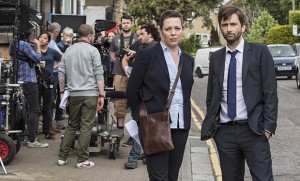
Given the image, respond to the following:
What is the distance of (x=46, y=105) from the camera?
1203 cm

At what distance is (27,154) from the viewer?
34.6ft

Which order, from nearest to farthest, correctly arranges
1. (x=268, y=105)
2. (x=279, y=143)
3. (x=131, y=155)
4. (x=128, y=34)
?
(x=268, y=105) → (x=131, y=155) → (x=128, y=34) → (x=279, y=143)

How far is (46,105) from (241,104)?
6.69m

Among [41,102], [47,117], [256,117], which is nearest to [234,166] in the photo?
[256,117]

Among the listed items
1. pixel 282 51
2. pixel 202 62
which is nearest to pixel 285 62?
pixel 282 51

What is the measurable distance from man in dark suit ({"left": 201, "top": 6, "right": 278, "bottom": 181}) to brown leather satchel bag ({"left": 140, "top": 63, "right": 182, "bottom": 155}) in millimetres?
310

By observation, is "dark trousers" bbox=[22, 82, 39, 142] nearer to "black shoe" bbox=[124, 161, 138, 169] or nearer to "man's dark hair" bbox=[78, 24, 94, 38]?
"man's dark hair" bbox=[78, 24, 94, 38]

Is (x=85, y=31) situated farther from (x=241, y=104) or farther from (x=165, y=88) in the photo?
(x=241, y=104)

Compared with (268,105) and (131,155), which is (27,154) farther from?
(268,105)

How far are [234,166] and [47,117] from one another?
6605 mm

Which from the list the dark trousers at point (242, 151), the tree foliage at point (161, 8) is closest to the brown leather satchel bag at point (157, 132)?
the dark trousers at point (242, 151)

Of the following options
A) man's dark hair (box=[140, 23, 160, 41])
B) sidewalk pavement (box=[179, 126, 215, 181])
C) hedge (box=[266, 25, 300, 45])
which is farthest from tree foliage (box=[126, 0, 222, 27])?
man's dark hair (box=[140, 23, 160, 41])

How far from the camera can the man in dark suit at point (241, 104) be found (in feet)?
18.9

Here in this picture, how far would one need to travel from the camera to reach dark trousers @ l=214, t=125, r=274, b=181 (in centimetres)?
579
